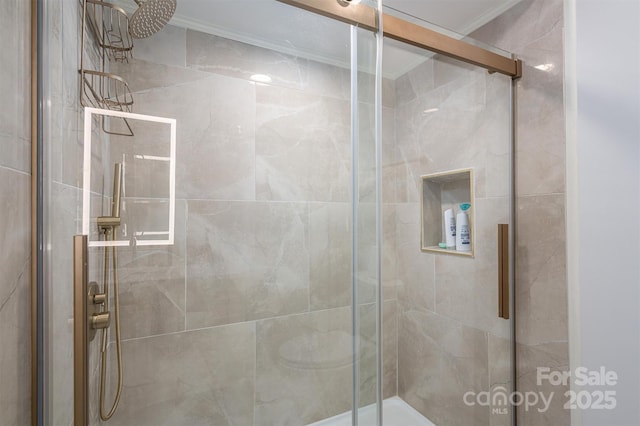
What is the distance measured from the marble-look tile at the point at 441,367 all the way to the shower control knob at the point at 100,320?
1282 mm

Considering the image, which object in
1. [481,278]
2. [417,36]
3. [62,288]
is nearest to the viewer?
[62,288]

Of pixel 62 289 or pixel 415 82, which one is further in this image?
pixel 415 82

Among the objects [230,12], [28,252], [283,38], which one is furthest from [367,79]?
[28,252]

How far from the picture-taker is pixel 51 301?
0.65m

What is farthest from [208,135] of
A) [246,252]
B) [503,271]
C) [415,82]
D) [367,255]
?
[503,271]

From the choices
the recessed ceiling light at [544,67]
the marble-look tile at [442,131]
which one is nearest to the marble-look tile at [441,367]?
the marble-look tile at [442,131]

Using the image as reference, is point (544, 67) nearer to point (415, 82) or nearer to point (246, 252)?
point (415, 82)

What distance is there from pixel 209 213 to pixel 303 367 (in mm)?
463

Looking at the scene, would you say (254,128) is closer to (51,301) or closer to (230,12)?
(230,12)

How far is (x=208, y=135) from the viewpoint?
28.1 inches

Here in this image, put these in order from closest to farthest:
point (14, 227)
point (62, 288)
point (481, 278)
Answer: point (14, 227) < point (62, 288) < point (481, 278)

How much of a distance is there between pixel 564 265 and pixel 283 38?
124 cm

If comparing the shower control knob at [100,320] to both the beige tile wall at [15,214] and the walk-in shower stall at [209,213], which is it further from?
the beige tile wall at [15,214]

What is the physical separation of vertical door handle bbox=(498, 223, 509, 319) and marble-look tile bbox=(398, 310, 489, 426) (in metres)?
0.15
